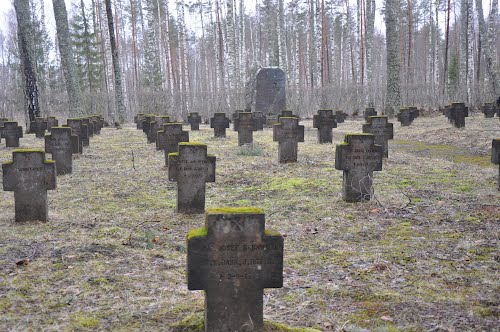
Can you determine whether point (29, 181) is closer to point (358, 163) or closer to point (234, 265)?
point (234, 265)

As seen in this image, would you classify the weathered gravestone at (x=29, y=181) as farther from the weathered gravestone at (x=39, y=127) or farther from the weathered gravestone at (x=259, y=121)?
the weathered gravestone at (x=259, y=121)

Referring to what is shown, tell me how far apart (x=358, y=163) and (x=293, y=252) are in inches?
105

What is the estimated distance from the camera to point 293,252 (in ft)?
17.7

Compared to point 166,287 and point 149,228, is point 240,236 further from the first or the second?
point 149,228

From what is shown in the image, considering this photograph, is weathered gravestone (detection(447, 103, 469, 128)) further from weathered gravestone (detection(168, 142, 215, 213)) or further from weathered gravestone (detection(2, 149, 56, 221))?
weathered gravestone (detection(2, 149, 56, 221))

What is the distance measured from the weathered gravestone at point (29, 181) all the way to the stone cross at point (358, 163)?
4212mm

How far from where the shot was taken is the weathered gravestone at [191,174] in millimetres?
6988

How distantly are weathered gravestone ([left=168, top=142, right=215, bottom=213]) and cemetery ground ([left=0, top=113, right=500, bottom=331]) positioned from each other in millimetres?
287

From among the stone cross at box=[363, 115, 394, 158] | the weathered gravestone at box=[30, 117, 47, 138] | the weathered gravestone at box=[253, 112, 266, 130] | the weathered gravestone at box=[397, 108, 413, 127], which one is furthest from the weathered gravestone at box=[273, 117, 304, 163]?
the weathered gravestone at box=[30, 117, 47, 138]

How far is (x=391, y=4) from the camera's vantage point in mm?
20234

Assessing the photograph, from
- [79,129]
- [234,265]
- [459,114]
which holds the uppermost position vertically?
[79,129]

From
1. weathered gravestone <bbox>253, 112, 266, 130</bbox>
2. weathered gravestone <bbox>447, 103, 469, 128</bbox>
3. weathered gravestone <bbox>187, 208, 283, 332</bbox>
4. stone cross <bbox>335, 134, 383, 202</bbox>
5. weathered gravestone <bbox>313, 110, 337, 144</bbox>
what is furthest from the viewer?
Answer: weathered gravestone <bbox>253, 112, 266, 130</bbox>

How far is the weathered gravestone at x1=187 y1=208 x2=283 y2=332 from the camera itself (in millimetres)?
3131

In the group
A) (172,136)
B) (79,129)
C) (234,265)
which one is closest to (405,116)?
(172,136)
